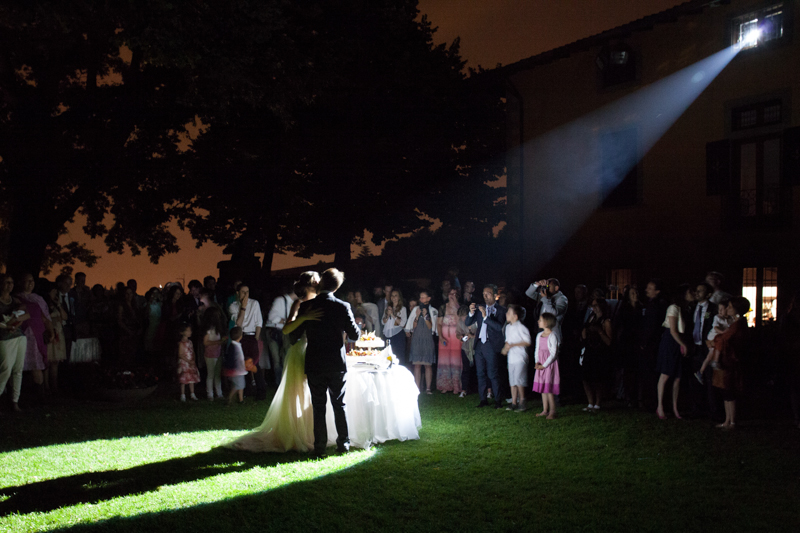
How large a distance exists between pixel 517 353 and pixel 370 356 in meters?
2.88

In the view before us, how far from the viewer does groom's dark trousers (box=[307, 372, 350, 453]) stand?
21.8 feet

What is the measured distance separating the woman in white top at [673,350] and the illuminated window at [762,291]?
6.82 metres

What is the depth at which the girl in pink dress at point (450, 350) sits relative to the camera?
11.3 metres

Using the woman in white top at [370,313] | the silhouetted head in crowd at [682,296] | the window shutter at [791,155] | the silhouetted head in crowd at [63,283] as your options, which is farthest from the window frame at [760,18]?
the silhouetted head in crowd at [63,283]

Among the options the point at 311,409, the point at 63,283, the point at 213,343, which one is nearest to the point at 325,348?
the point at 311,409

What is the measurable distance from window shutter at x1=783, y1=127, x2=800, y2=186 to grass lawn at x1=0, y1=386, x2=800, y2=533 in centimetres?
763

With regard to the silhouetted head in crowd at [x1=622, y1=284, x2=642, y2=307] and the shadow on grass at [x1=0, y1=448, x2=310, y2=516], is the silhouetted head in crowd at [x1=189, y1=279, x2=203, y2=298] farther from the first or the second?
the silhouetted head in crowd at [x1=622, y1=284, x2=642, y2=307]

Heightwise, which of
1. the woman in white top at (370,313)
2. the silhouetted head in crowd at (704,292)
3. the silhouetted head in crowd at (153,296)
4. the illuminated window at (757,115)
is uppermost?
the illuminated window at (757,115)

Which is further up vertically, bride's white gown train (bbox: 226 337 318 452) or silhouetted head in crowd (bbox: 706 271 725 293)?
silhouetted head in crowd (bbox: 706 271 725 293)

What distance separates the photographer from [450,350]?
11.3 meters

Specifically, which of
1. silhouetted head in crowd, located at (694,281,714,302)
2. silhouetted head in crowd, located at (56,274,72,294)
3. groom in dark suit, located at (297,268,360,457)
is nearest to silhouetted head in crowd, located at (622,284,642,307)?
silhouetted head in crowd, located at (694,281,714,302)

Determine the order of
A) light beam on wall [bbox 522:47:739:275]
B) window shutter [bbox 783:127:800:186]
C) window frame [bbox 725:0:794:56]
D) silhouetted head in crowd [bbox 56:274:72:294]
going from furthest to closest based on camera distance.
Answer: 1. light beam on wall [bbox 522:47:739:275]
2. window frame [bbox 725:0:794:56]
3. window shutter [bbox 783:127:800:186]
4. silhouetted head in crowd [bbox 56:274:72:294]

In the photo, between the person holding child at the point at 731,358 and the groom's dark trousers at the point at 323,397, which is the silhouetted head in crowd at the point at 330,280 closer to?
the groom's dark trousers at the point at 323,397

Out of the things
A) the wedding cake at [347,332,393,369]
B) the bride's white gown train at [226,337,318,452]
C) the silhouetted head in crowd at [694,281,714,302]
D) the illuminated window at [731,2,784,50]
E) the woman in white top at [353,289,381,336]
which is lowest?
the bride's white gown train at [226,337,318,452]
